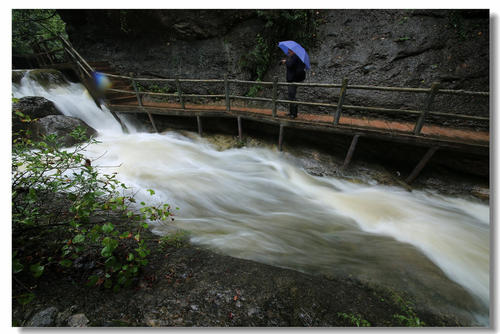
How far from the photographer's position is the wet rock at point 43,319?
170 centimetres

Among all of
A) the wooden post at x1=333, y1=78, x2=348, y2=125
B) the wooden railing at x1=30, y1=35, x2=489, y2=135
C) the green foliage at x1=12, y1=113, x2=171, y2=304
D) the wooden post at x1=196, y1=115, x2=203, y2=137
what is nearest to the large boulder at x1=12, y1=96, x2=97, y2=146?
the wooden railing at x1=30, y1=35, x2=489, y2=135

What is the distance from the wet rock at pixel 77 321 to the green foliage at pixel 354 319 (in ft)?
7.34

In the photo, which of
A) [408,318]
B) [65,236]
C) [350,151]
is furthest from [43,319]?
[350,151]

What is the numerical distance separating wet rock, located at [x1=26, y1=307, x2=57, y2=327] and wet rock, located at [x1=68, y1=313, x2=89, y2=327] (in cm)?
13

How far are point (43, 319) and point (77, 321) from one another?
0.26m

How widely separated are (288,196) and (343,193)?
1363 millimetres

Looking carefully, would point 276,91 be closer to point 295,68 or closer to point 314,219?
point 295,68

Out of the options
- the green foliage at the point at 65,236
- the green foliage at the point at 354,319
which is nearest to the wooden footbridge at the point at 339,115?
the green foliage at the point at 354,319

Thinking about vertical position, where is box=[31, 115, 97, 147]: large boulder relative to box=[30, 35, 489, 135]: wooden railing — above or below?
below

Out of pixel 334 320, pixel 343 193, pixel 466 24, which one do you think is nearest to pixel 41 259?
pixel 334 320

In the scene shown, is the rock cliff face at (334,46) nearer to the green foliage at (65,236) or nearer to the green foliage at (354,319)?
the green foliage at (354,319)

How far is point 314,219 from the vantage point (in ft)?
13.4

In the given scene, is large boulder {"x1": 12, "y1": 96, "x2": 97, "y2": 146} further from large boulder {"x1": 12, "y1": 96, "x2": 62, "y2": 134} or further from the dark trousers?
the dark trousers

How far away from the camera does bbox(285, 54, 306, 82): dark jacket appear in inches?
204
